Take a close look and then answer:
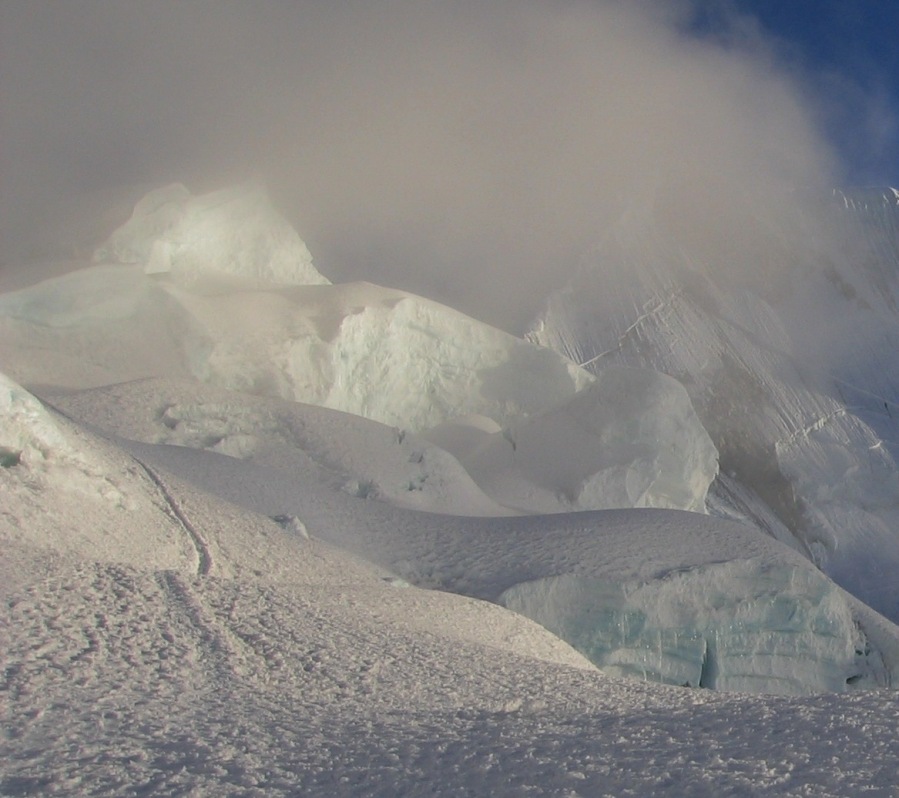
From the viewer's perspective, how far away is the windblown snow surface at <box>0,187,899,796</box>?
3.07 m

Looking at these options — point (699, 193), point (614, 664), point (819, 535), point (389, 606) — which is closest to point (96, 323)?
point (614, 664)

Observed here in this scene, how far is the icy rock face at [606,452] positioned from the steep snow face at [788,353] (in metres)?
11.0

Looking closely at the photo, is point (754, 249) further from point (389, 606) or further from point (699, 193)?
point (389, 606)

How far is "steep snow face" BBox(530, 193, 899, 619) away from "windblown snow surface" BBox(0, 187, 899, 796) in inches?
461

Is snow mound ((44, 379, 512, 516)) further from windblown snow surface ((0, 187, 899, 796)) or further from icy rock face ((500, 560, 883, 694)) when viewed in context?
icy rock face ((500, 560, 883, 694))

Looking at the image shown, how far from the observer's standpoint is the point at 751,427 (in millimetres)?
29969

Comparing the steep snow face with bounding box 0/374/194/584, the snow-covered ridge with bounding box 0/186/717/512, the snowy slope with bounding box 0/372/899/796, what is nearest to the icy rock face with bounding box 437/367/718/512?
the snow-covered ridge with bounding box 0/186/717/512

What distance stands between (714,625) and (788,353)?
24325mm

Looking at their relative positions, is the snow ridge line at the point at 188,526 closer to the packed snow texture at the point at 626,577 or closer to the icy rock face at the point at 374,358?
the packed snow texture at the point at 626,577

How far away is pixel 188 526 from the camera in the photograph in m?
7.69

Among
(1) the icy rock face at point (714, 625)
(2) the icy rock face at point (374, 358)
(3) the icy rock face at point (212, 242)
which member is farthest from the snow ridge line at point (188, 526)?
(3) the icy rock face at point (212, 242)

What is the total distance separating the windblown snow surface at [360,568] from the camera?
307 cm

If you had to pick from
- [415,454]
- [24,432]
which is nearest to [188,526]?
[24,432]

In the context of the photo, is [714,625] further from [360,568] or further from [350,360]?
[350,360]
